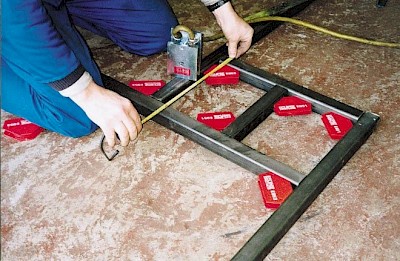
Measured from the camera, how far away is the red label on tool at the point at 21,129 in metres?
1.64

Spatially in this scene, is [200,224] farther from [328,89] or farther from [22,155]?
[328,89]

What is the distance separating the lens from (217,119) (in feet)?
5.59

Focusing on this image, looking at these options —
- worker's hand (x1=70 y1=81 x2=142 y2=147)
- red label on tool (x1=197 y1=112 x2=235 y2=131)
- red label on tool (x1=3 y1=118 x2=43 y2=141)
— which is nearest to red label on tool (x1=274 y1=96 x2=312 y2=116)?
red label on tool (x1=197 y1=112 x2=235 y2=131)

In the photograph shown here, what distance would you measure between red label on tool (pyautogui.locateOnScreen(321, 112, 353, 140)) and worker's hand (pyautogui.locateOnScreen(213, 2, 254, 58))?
1.15 feet

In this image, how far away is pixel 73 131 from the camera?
162cm

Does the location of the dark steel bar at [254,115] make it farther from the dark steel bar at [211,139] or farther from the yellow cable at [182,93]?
the yellow cable at [182,93]

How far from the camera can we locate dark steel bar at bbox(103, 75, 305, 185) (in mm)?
1494

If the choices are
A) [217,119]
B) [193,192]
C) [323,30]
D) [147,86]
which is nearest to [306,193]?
[193,192]

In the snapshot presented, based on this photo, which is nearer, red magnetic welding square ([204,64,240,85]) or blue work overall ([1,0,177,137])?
blue work overall ([1,0,177,137])

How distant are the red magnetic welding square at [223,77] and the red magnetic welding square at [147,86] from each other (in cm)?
17

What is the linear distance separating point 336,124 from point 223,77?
0.43 meters

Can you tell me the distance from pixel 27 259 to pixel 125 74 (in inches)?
32.3

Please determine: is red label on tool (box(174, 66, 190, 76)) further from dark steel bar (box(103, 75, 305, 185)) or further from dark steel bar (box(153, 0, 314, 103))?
dark steel bar (box(103, 75, 305, 185))

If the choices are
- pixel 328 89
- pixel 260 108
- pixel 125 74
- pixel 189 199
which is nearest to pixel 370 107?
pixel 328 89
